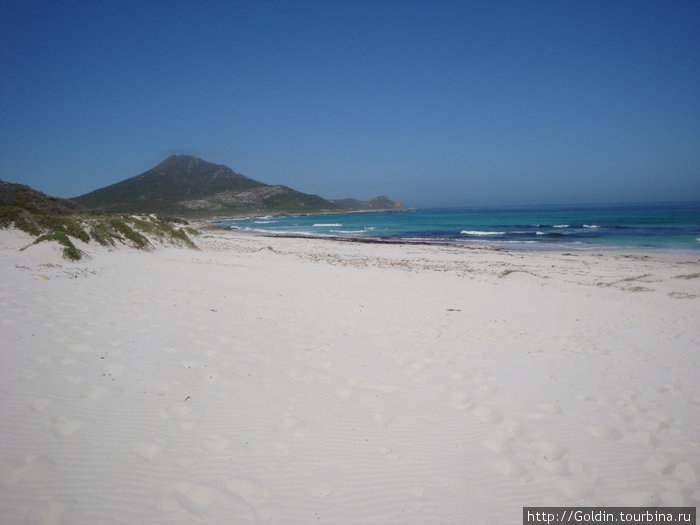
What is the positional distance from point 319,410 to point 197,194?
Answer: 14192 centimetres

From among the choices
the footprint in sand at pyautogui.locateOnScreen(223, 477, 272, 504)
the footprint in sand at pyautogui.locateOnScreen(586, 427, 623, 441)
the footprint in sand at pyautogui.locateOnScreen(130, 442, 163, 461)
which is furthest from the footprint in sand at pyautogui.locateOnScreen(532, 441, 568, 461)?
the footprint in sand at pyautogui.locateOnScreen(130, 442, 163, 461)

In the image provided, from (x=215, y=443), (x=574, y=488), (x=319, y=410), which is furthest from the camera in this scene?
(x=319, y=410)

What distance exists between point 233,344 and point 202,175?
527ft

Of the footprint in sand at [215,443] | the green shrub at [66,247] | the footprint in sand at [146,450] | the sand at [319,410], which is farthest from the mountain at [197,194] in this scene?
the footprint in sand at [215,443]

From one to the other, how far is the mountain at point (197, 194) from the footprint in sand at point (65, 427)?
107 meters

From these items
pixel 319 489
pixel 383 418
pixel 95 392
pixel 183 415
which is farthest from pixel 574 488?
pixel 95 392

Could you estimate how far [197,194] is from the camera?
426ft

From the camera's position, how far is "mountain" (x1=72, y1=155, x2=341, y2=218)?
109 m

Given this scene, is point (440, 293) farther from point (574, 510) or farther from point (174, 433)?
point (174, 433)

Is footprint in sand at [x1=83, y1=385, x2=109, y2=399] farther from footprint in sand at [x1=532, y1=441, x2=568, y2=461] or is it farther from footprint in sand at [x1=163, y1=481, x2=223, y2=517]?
footprint in sand at [x1=532, y1=441, x2=568, y2=461]

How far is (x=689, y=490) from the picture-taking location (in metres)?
2.81

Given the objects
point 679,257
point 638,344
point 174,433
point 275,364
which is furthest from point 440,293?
point 679,257

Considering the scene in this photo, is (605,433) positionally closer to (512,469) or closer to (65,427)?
(512,469)

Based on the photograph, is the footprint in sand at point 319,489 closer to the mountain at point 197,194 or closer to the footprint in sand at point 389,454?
the footprint in sand at point 389,454
